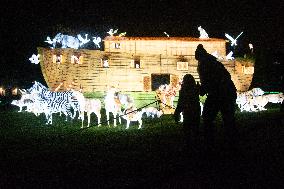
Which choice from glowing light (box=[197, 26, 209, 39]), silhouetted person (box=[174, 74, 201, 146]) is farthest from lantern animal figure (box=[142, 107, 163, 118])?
glowing light (box=[197, 26, 209, 39])

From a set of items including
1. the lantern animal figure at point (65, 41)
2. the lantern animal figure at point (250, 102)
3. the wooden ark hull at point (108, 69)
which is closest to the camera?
Result: the lantern animal figure at point (250, 102)

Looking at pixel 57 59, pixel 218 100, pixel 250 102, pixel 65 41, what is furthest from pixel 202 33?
pixel 218 100

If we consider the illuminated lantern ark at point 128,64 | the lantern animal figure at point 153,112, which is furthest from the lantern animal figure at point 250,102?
the illuminated lantern ark at point 128,64

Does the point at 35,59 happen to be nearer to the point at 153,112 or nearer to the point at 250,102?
the point at 153,112

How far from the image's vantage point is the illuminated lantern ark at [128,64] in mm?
32250

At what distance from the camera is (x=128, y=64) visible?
34688mm

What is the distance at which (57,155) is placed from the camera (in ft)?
30.7

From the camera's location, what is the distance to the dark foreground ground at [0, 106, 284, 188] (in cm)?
602

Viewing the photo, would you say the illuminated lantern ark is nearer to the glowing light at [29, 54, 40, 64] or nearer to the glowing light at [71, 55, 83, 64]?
the glowing light at [71, 55, 83, 64]

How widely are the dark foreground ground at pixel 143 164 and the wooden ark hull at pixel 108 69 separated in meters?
20.8

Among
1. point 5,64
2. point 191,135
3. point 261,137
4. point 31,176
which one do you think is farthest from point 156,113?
point 5,64

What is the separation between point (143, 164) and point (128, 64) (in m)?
27.4

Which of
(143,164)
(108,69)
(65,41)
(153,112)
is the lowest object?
(143,164)

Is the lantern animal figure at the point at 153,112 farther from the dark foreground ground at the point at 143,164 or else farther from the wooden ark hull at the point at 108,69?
the wooden ark hull at the point at 108,69
